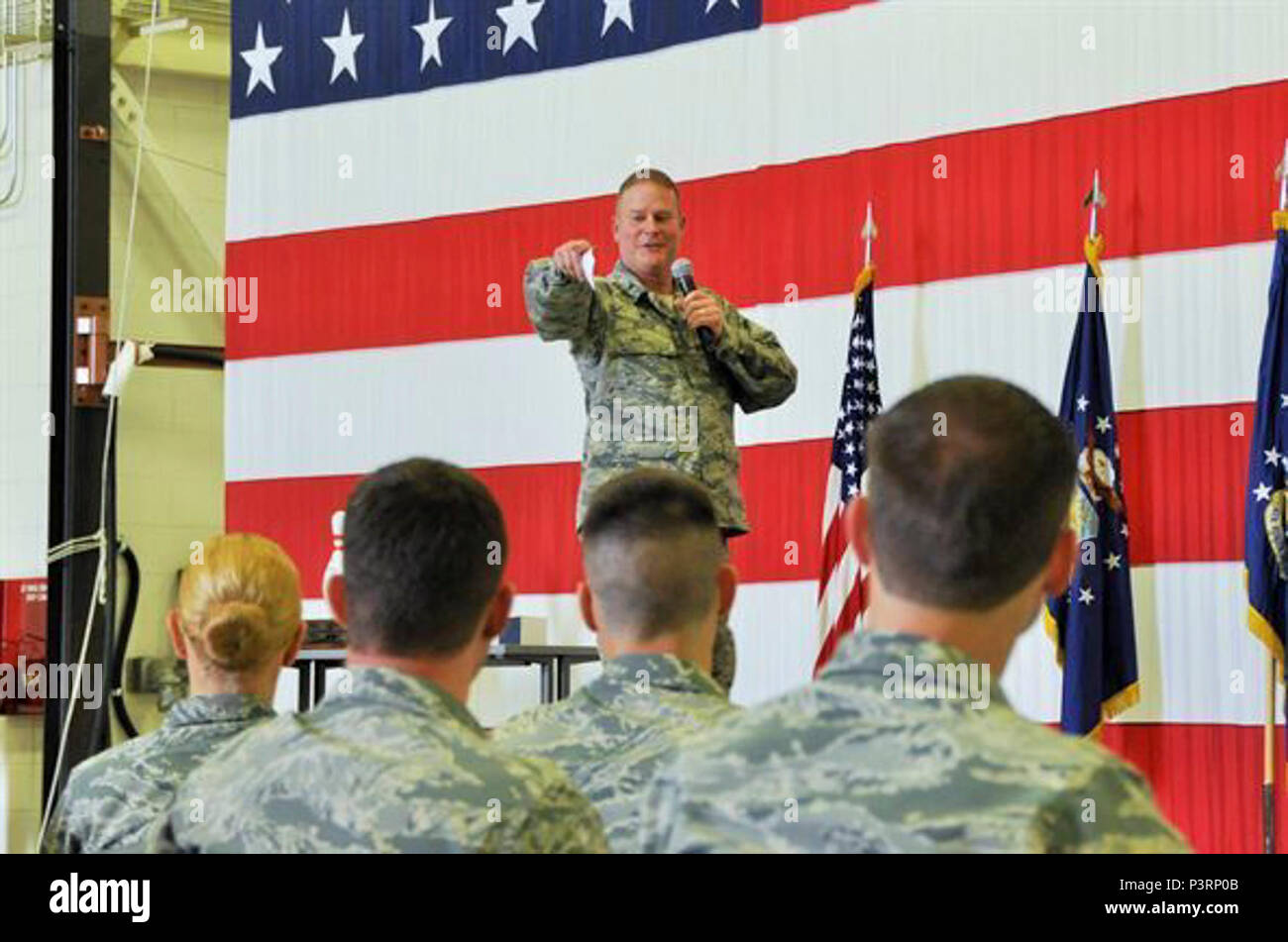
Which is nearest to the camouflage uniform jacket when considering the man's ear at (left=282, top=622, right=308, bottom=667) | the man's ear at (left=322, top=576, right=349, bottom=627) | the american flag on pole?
the american flag on pole

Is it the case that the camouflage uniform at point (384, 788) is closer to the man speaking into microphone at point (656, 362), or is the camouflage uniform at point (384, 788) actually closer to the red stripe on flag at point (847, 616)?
the man speaking into microphone at point (656, 362)

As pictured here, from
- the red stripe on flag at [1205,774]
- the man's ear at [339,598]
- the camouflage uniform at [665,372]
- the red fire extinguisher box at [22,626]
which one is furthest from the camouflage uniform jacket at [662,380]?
the red fire extinguisher box at [22,626]

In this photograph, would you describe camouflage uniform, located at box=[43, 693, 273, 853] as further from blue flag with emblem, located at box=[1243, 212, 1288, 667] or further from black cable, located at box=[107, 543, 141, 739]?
black cable, located at box=[107, 543, 141, 739]

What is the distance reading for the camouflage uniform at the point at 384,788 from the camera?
5.48 ft

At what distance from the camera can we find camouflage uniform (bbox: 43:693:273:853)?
8.68 feet

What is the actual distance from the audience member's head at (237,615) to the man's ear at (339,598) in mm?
736

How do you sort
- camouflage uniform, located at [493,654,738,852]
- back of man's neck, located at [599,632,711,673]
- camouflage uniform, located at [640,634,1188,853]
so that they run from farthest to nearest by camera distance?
back of man's neck, located at [599,632,711,673] < camouflage uniform, located at [493,654,738,852] < camouflage uniform, located at [640,634,1188,853]

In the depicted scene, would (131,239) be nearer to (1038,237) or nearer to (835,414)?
(835,414)

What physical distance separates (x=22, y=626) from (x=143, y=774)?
210 inches

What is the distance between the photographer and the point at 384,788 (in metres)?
1.68

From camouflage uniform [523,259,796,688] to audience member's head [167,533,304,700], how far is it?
1.90 metres

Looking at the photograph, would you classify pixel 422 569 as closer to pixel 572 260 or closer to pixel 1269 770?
pixel 572 260

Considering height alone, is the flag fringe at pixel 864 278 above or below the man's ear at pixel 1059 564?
above

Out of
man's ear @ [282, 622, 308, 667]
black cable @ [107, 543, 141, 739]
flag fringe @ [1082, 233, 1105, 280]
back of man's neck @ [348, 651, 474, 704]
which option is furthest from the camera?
black cable @ [107, 543, 141, 739]
